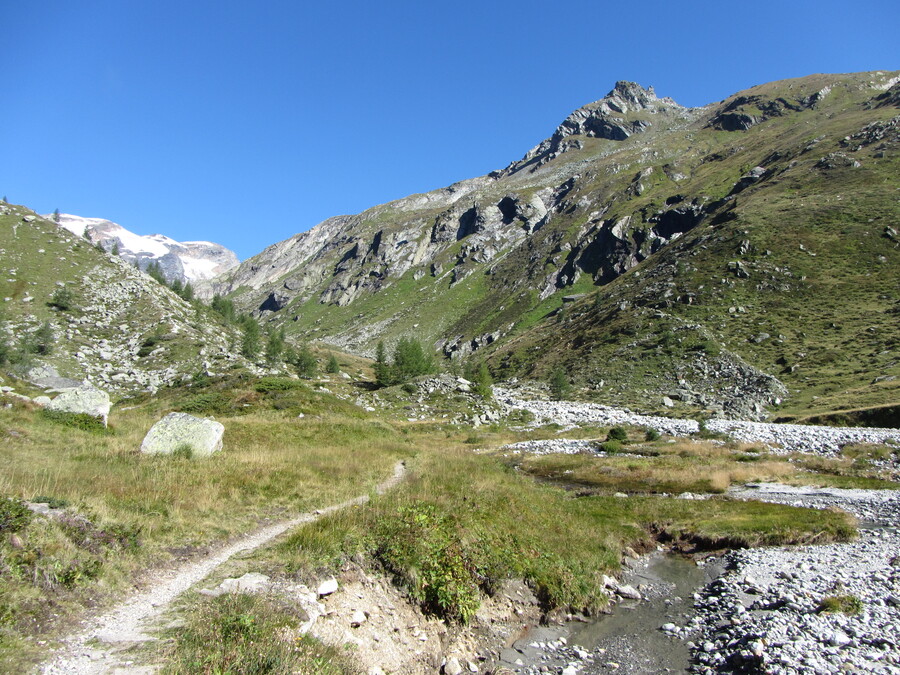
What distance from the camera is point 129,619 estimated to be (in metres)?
7.39

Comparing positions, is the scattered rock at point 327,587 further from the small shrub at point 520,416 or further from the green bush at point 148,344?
the green bush at point 148,344

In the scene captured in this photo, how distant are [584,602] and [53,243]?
103 m

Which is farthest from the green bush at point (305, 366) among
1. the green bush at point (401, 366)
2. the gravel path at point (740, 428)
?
the gravel path at point (740, 428)

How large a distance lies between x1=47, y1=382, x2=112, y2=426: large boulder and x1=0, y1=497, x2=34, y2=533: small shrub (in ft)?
59.3

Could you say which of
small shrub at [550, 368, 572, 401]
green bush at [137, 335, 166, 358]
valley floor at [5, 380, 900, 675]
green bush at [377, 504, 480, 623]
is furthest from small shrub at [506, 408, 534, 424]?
green bush at [137, 335, 166, 358]

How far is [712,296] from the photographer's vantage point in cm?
9988

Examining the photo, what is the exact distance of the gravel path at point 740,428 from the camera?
3850 centimetres

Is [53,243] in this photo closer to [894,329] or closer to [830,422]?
[830,422]

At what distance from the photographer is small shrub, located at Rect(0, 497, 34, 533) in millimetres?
8062

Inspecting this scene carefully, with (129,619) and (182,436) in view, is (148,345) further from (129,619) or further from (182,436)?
(129,619)

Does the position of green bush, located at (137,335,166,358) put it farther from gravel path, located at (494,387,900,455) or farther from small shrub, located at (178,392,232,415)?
gravel path, located at (494,387,900,455)

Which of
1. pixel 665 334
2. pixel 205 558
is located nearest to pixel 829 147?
pixel 665 334

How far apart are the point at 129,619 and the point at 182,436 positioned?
13.7 meters

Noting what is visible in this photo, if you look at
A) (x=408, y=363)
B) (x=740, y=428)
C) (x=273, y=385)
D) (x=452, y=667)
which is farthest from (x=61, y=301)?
(x=740, y=428)
